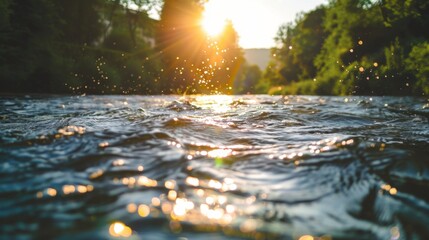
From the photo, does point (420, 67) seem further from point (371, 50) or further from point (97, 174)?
point (97, 174)

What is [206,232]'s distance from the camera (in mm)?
1488

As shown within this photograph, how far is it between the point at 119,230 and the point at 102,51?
29348 mm

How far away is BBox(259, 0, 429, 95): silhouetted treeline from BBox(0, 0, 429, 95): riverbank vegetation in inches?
2.7

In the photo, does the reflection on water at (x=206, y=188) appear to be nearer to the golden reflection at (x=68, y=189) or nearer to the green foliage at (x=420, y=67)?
the golden reflection at (x=68, y=189)

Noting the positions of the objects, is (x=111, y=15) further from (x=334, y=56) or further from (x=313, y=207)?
(x=313, y=207)

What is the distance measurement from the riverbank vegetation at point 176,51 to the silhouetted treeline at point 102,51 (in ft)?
0.24

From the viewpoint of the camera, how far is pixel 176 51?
39688 millimetres

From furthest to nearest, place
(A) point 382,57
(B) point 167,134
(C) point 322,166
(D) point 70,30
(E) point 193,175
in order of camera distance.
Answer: (D) point 70,30 < (A) point 382,57 < (B) point 167,134 < (C) point 322,166 < (E) point 193,175

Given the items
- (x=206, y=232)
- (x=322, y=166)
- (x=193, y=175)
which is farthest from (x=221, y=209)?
(x=322, y=166)

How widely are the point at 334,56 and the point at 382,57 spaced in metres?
8.27

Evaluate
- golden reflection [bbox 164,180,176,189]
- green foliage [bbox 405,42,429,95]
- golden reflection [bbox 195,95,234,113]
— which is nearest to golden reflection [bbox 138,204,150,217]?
golden reflection [bbox 164,180,176,189]

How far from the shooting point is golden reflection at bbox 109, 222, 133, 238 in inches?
56.2

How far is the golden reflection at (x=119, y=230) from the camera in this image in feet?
4.69

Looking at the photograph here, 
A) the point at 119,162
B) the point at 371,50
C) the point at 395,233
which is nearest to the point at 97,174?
the point at 119,162
